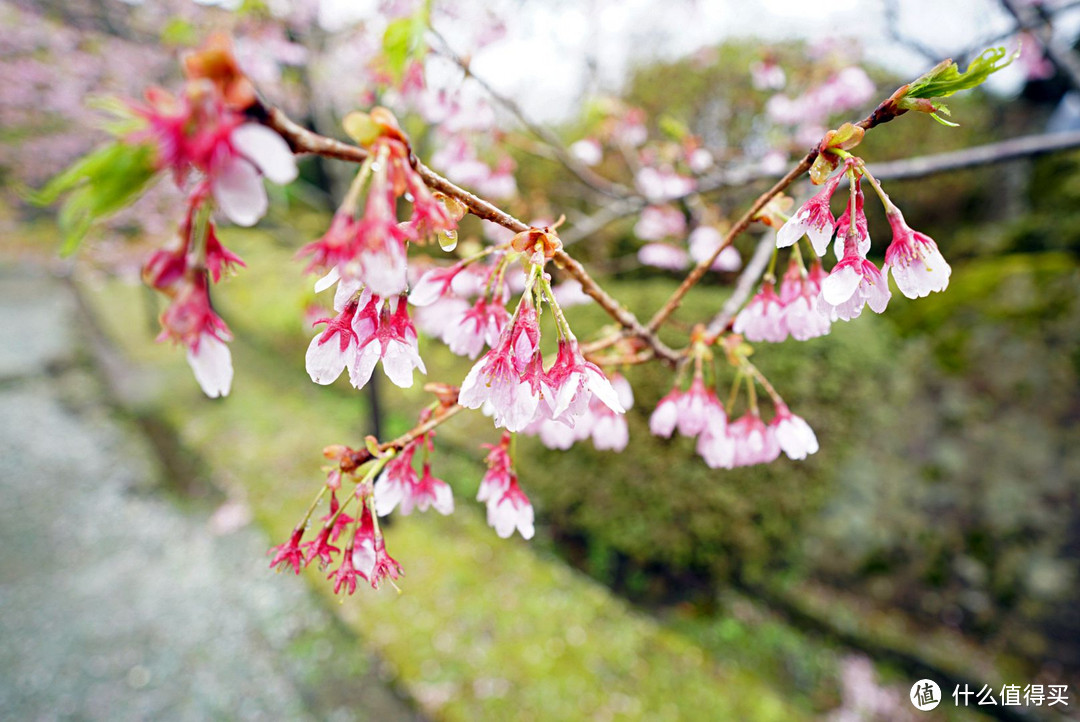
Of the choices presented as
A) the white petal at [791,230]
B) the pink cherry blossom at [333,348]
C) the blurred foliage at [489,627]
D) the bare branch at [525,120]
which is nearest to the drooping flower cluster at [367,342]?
the pink cherry blossom at [333,348]

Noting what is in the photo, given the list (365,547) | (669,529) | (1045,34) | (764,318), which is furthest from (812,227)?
(669,529)

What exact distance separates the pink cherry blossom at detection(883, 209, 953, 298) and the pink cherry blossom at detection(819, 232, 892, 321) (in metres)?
0.03

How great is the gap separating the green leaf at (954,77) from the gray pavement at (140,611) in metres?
2.75

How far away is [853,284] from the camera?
56 centimetres

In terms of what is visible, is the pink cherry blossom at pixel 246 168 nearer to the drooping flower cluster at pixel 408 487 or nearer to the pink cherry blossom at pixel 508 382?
the pink cherry blossom at pixel 508 382

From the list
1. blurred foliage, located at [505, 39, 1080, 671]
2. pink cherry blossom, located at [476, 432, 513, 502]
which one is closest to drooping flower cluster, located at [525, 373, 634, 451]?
pink cherry blossom, located at [476, 432, 513, 502]

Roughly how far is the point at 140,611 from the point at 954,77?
4.10 metres

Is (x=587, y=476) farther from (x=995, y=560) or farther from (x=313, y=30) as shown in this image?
(x=313, y=30)

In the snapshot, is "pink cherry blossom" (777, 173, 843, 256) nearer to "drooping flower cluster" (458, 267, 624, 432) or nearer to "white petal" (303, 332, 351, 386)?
"drooping flower cluster" (458, 267, 624, 432)

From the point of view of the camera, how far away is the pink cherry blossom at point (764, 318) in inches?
31.4

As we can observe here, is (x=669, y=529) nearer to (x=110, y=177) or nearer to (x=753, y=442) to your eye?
(x=753, y=442)

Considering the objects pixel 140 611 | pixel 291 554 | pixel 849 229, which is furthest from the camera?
pixel 140 611

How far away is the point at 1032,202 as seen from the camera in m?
3.57

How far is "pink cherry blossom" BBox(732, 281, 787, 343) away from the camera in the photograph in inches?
31.4
